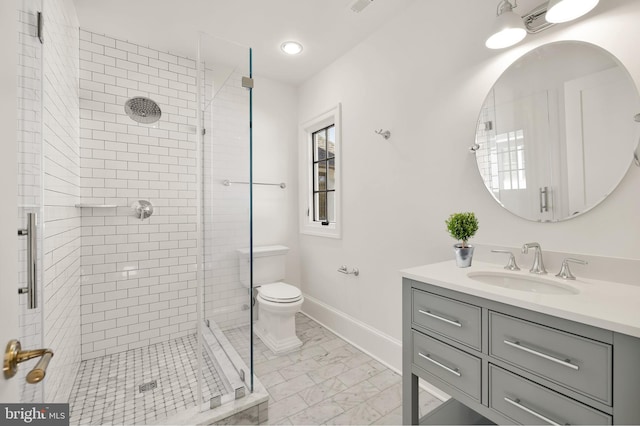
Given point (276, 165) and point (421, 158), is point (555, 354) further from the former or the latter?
point (276, 165)

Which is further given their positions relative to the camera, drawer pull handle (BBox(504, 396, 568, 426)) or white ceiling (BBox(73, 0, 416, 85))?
white ceiling (BBox(73, 0, 416, 85))

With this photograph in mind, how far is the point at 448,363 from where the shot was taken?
124 cm

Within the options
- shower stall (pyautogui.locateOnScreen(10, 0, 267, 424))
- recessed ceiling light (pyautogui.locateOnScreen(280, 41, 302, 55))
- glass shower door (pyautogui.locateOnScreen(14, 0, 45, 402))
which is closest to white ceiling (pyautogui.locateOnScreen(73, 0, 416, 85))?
recessed ceiling light (pyautogui.locateOnScreen(280, 41, 302, 55))

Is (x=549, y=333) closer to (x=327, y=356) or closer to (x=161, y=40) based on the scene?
(x=327, y=356)

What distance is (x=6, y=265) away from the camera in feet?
1.83

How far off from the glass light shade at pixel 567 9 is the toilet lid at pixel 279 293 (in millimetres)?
2294

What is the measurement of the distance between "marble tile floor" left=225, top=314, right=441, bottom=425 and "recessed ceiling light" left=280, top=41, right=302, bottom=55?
91.8 inches

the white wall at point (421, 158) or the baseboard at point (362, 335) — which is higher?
the white wall at point (421, 158)

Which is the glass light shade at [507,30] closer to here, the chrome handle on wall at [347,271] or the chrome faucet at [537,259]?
the chrome faucet at [537,259]

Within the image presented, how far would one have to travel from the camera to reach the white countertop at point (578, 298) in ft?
2.71

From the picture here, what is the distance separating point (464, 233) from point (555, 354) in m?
0.65

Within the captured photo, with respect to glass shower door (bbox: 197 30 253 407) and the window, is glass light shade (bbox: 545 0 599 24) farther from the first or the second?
the window

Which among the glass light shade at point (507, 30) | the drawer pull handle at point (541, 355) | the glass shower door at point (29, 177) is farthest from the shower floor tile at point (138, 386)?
the glass light shade at point (507, 30)

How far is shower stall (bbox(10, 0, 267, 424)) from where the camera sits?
145 centimetres
